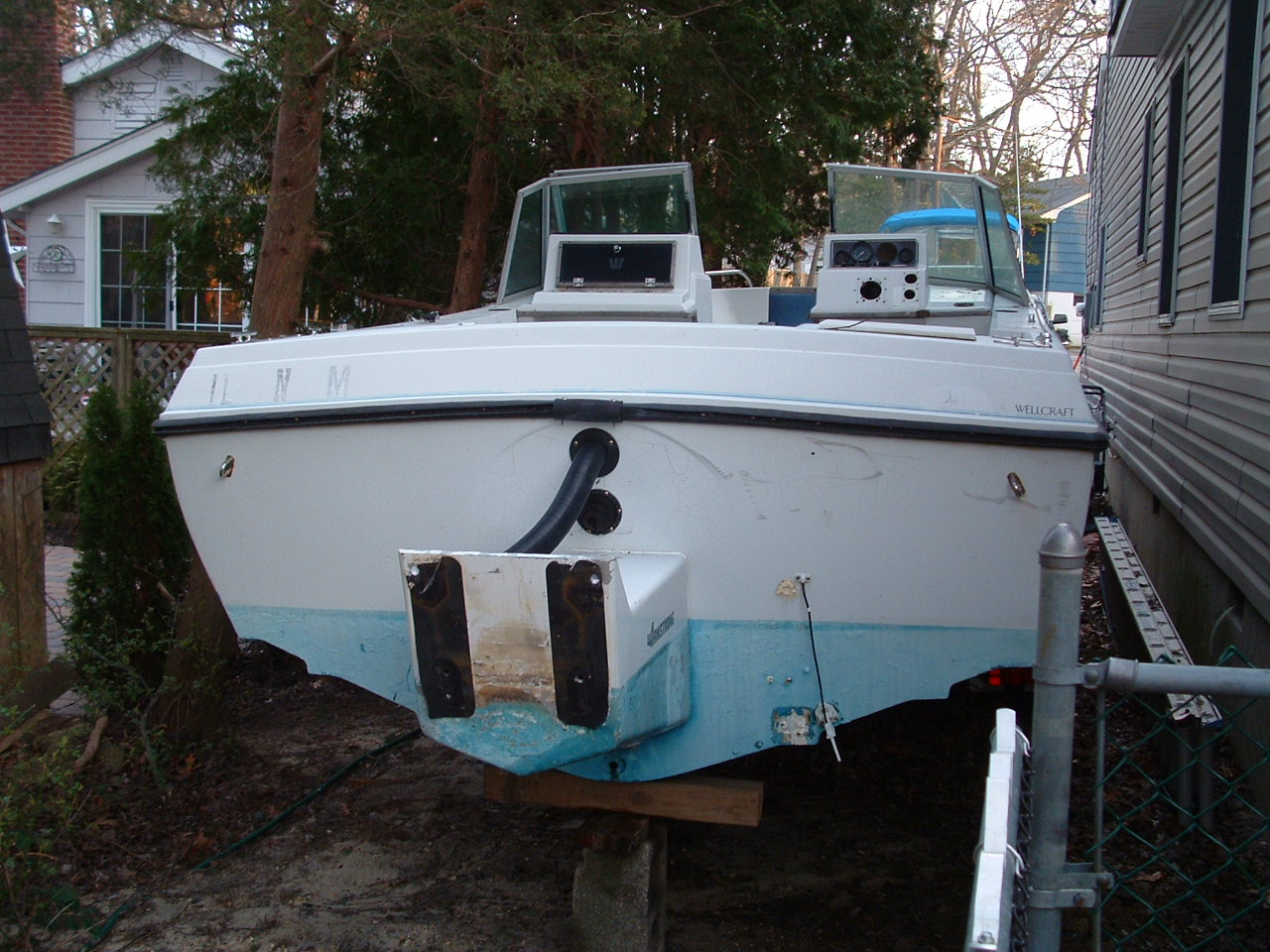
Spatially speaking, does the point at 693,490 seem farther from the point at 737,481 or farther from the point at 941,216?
the point at 941,216

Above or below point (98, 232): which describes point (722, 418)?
below

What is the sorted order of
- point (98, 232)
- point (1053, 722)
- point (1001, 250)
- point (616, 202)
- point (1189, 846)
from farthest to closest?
1. point (98, 232)
2. point (1001, 250)
3. point (616, 202)
4. point (1189, 846)
5. point (1053, 722)

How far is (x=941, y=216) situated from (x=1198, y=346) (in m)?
1.53

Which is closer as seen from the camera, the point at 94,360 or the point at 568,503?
the point at 568,503

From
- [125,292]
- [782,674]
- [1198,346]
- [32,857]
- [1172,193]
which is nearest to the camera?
[782,674]

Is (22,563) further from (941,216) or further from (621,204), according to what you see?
(941,216)

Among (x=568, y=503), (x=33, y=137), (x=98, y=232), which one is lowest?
(x=568, y=503)

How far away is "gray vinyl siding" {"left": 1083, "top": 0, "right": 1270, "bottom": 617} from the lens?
475 cm

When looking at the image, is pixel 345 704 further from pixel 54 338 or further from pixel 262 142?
pixel 54 338

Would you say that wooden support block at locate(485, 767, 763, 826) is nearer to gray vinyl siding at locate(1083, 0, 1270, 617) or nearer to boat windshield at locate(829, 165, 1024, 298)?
gray vinyl siding at locate(1083, 0, 1270, 617)

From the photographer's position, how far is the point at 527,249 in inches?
217

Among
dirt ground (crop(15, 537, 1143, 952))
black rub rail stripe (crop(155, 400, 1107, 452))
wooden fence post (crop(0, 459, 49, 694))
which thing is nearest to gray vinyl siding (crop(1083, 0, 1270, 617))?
dirt ground (crop(15, 537, 1143, 952))

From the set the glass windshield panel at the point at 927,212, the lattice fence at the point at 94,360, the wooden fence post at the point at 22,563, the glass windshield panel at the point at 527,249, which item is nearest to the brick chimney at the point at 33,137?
the lattice fence at the point at 94,360

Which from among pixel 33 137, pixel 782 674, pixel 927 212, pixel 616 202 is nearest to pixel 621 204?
pixel 616 202
